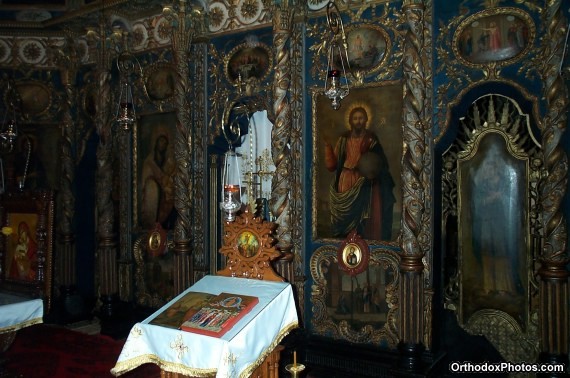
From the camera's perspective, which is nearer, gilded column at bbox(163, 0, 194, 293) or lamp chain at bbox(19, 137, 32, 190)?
gilded column at bbox(163, 0, 194, 293)

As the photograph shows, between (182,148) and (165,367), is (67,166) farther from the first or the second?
(165,367)

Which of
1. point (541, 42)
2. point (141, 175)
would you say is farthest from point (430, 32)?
point (141, 175)

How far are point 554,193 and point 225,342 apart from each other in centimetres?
322

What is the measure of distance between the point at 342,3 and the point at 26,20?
18.0 ft

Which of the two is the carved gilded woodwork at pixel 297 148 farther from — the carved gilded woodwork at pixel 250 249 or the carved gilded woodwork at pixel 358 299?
the carved gilded woodwork at pixel 250 249

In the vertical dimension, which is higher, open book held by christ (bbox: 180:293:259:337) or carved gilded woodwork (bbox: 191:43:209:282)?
carved gilded woodwork (bbox: 191:43:209:282)

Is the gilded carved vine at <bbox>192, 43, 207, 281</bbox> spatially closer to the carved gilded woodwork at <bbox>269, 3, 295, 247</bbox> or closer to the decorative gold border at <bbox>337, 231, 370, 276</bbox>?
the carved gilded woodwork at <bbox>269, 3, 295, 247</bbox>

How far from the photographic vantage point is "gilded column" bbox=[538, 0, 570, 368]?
4359 mm

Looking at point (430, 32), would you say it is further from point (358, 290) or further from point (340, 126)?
point (358, 290)

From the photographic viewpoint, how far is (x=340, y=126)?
227 inches

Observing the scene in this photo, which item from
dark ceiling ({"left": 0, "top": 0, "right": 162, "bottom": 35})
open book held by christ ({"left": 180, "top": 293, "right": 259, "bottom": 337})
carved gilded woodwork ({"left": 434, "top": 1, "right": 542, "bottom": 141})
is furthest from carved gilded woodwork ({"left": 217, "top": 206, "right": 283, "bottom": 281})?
dark ceiling ({"left": 0, "top": 0, "right": 162, "bottom": 35})

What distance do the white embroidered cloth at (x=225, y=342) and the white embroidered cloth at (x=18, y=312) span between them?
1580 mm

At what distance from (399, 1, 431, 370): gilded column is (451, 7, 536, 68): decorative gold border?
39cm

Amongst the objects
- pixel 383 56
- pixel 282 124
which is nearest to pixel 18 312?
pixel 282 124
